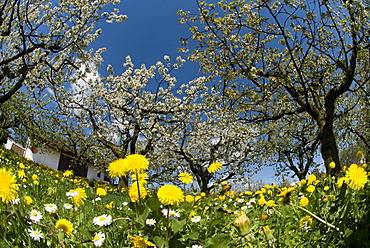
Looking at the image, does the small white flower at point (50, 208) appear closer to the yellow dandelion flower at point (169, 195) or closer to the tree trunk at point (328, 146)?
the yellow dandelion flower at point (169, 195)

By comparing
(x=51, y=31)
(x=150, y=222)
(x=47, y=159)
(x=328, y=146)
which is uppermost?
(x=47, y=159)

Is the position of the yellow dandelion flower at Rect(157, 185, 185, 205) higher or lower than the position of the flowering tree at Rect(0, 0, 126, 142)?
lower

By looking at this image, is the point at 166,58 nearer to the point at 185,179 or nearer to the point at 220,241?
the point at 185,179

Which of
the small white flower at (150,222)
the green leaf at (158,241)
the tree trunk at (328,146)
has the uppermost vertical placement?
the tree trunk at (328,146)

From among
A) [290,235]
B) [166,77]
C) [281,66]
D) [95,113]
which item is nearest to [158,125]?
[166,77]

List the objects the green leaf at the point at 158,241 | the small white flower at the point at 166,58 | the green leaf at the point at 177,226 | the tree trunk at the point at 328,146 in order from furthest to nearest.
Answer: the small white flower at the point at 166,58 → the tree trunk at the point at 328,146 → the green leaf at the point at 177,226 → the green leaf at the point at 158,241

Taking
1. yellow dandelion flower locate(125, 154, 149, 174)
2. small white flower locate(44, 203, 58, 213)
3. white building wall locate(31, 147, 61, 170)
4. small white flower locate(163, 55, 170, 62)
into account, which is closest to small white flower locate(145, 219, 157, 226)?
Result: yellow dandelion flower locate(125, 154, 149, 174)

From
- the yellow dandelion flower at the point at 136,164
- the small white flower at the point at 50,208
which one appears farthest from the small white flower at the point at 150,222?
the small white flower at the point at 50,208

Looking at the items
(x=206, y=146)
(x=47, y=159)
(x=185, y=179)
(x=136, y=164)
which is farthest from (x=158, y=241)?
(x=47, y=159)

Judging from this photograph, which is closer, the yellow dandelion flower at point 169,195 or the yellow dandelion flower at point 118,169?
the yellow dandelion flower at point 169,195

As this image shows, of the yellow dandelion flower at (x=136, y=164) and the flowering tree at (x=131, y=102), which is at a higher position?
the flowering tree at (x=131, y=102)

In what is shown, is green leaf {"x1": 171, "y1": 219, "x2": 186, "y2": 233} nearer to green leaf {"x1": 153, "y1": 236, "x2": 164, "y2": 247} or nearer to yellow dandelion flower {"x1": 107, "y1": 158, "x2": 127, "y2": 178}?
green leaf {"x1": 153, "y1": 236, "x2": 164, "y2": 247}

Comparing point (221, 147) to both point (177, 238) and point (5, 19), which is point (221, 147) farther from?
point (177, 238)

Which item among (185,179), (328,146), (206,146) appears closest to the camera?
(185,179)
